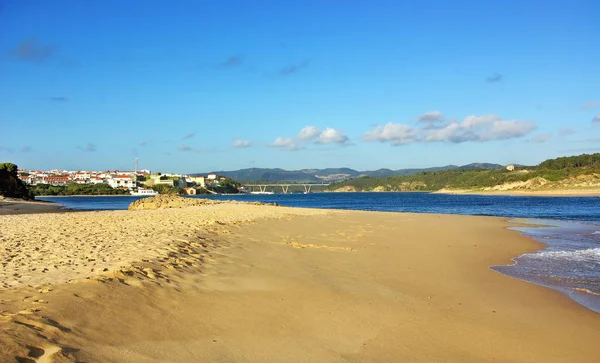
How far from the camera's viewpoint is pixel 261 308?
6.66 m

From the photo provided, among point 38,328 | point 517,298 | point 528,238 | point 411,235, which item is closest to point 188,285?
point 38,328

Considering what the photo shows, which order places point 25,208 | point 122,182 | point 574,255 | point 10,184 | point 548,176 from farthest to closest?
point 122,182, point 548,176, point 10,184, point 25,208, point 574,255

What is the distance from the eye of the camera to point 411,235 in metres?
18.9

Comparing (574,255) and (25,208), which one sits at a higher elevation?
(25,208)

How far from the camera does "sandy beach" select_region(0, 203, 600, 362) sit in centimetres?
486

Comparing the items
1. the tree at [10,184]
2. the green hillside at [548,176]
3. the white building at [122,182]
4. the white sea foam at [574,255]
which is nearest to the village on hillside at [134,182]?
the white building at [122,182]

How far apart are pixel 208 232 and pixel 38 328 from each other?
10510 mm

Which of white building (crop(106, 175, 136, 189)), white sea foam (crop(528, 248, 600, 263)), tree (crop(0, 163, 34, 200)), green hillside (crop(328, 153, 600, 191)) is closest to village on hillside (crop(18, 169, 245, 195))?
white building (crop(106, 175, 136, 189))

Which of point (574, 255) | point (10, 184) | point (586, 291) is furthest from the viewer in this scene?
point (10, 184)

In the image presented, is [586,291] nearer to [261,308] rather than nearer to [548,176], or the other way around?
[261,308]

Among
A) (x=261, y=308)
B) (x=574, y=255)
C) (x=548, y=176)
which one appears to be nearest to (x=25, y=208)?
(x=261, y=308)

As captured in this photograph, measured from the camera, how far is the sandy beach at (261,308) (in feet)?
15.9

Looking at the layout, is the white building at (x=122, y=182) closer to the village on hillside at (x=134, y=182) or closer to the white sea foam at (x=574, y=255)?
the village on hillside at (x=134, y=182)

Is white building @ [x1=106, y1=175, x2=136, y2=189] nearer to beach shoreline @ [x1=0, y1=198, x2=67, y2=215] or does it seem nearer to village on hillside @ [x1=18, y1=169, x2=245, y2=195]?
village on hillside @ [x1=18, y1=169, x2=245, y2=195]
